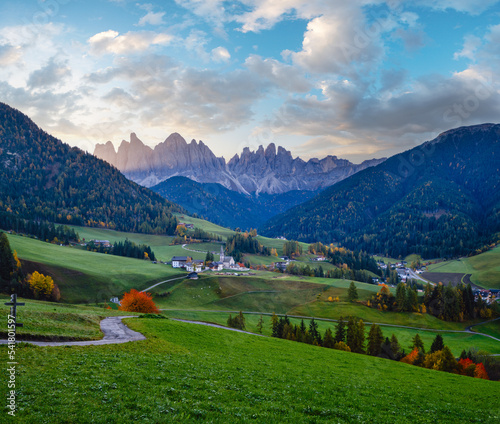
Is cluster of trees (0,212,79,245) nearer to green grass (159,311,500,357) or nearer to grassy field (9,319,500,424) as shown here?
green grass (159,311,500,357)

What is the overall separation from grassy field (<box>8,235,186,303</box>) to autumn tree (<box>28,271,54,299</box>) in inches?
236

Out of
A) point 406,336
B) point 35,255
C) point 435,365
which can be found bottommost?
point 406,336

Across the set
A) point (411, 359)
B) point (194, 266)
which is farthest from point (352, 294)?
point (194, 266)

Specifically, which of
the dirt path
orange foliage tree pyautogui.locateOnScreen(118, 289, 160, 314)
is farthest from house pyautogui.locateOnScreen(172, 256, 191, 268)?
the dirt path

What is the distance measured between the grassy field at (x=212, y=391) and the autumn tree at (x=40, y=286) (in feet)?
256

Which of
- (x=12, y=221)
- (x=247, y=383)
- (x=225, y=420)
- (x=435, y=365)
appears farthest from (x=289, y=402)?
(x=12, y=221)

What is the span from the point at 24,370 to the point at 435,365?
74.9m

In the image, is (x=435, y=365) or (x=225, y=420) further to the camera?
(x=435, y=365)

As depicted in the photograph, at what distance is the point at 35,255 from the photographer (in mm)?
120375

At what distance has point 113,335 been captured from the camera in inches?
1425

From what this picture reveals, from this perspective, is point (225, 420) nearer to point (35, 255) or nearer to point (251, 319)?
point (251, 319)

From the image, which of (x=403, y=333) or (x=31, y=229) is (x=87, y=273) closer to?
(x=31, y=229)

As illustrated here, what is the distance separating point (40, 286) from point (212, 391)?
322 feet

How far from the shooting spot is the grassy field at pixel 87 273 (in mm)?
105375
